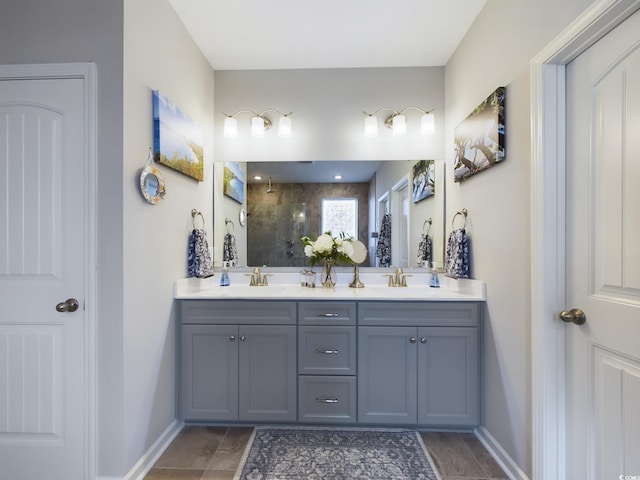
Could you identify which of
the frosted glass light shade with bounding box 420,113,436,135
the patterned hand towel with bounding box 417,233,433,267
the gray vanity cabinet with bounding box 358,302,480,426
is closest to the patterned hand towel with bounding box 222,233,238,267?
the gray vanity cabinet with bounding box 358,302,480,426

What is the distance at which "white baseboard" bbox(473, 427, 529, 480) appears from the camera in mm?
1555

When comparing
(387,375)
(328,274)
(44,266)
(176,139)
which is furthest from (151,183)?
(387,375)

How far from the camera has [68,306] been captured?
57.4 inches

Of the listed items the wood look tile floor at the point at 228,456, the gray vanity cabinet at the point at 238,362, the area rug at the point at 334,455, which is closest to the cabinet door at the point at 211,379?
the gray vanity cabinet at the point at 238,362

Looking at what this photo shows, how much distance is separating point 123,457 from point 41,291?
87 cm

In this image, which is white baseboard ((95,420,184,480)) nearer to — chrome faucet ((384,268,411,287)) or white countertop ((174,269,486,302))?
white countertop ((174,269,486,302))

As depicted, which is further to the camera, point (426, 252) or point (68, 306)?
point (426, 252)

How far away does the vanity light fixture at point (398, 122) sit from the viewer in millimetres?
2461

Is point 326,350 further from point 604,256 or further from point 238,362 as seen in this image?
point 604,256

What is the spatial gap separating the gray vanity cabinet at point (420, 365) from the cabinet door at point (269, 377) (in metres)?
0.43

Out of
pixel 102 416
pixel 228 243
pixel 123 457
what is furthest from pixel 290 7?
pixel 123 457

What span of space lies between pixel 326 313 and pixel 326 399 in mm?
529

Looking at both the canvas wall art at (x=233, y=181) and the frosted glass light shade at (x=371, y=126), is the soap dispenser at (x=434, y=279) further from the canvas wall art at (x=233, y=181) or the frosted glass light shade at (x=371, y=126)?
the canvas wall art at (x=233, y=181)

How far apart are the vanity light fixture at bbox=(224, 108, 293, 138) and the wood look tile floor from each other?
212 cm
